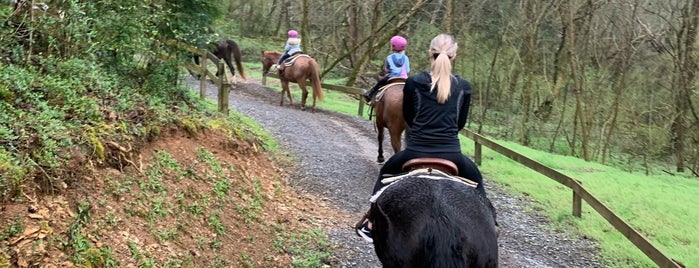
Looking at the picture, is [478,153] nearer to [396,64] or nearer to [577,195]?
[396,64]

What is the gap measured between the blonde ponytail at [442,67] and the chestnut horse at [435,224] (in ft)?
2.13

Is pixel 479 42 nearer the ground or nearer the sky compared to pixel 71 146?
nearer the sky

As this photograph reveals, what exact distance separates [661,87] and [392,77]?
1708 centimetres

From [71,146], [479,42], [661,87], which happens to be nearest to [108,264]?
[71,146]

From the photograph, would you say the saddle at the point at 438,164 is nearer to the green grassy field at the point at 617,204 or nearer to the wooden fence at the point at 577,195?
the wooden fence at the point at 577,195

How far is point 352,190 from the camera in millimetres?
9273

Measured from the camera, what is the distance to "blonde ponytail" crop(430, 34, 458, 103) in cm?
434

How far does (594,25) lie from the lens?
2216 centimetres

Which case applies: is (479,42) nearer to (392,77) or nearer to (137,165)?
(392,77)

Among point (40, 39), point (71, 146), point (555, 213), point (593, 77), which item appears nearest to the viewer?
point (71, 146)

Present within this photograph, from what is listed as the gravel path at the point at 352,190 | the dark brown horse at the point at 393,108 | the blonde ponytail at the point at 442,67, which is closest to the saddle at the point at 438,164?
the blonde ponytail at the point at 442,67

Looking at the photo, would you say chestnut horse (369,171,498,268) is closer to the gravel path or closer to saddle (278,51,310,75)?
the gravel path

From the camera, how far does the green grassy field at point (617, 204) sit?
823 cm

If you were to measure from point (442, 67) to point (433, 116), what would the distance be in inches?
15.5
